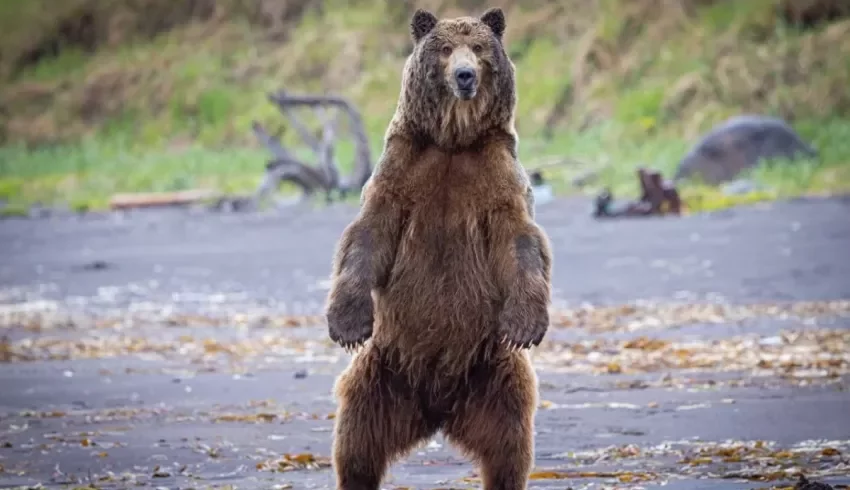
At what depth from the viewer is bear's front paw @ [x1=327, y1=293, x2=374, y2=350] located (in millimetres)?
6020

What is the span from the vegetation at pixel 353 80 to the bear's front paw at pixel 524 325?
1694 cm

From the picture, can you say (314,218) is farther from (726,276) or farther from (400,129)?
(400,129)

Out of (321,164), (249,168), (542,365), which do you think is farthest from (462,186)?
(249,168)

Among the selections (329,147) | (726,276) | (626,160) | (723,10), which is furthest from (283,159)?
(726,276)

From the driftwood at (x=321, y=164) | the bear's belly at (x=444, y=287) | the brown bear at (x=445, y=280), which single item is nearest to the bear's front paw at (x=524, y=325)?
the brown bear at (x=445, y=280)

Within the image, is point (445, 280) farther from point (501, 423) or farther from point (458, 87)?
point (458, 87)

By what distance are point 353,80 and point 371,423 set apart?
116ft

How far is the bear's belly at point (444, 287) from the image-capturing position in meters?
6.13

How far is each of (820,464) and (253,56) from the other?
129 feet

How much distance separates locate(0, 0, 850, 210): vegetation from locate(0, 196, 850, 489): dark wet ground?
6.31 metres

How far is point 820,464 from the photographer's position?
23.0 ft

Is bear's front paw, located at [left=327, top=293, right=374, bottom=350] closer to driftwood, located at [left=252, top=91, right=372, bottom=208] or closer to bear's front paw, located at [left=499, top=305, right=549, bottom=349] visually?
bear's front paw, located at [left=499, top=305, right=549, bottom=349]

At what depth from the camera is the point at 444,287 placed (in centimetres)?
615

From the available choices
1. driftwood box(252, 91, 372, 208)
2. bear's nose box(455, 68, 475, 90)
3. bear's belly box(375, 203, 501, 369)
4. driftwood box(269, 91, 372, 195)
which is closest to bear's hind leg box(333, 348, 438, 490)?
bear's belly box(375, 203, 501, 369)
